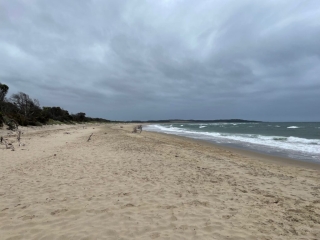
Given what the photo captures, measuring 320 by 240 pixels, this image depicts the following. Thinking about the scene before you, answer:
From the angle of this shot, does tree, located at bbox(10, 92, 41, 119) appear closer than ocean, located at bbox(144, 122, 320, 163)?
No

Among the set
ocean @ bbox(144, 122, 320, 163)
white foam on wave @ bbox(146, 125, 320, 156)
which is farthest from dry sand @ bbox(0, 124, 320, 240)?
white foam on wave @ bbox(146, 125, 320, 156)

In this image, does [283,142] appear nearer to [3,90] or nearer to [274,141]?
[274,141]

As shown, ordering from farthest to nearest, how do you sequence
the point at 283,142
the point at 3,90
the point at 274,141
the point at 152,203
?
the point at 3,90 → the point at 274,141 → the point at 283,142 → the point at 152,203

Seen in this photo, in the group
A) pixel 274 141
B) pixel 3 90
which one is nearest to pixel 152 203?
pixel 274 141

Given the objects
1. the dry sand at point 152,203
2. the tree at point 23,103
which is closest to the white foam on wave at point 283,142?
the dry sand at point 152,203

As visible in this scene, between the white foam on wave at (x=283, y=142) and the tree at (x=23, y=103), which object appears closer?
the white foam on wave at (x=283, y=142)

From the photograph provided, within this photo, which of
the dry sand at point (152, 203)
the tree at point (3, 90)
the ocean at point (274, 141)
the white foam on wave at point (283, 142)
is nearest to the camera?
the dry sand at point (152, 203)

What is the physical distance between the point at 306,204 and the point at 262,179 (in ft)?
7.07

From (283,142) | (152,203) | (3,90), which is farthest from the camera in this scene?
(3,90)

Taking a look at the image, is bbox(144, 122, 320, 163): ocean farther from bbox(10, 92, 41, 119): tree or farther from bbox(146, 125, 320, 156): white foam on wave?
bbox(10, 92, 41, 119): tree

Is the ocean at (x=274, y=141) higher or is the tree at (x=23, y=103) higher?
the tree at (x=23, y=103)

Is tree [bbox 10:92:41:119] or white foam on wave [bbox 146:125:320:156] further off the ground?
tree [bbox 10:92:41:119]

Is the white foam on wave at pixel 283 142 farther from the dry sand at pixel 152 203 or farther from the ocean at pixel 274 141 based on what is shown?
the dry sand at pixel 152 203

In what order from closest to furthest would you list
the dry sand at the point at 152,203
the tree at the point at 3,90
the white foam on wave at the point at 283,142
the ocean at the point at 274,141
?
the dry sand at the point at 152,203, the ocean at the point at 274,141, the white foam on wave at the point at 283,142, the tree at the point at 3,90
